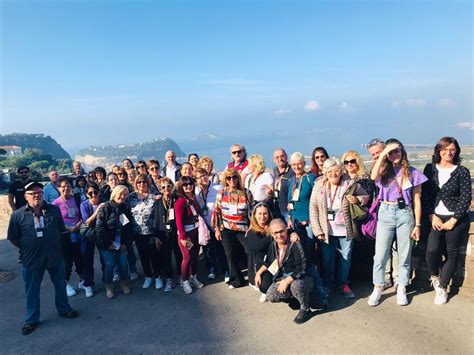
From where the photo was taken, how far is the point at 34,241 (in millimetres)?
3658

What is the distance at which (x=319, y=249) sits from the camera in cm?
419

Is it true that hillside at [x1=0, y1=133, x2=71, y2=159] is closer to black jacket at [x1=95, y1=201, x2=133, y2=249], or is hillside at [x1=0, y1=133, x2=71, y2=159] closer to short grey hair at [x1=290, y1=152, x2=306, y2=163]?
black jacket at [x1=95, y1=201, x2=133, y2=249]

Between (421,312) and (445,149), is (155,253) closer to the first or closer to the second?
(421,312)

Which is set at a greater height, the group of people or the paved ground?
the group of people

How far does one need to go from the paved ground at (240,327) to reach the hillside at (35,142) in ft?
301

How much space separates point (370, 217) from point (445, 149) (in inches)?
44.5

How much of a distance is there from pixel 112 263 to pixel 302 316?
2.75m

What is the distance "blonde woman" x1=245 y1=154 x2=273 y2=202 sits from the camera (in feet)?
14.5

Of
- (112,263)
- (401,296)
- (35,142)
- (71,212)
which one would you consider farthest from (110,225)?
(35,142)

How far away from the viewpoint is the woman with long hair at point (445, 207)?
3352 millimetres

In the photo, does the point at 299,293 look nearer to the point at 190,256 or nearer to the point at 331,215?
the point at 331,215

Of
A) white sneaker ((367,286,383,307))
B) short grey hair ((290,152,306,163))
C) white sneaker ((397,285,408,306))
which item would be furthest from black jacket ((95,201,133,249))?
white sneaker ((397,285,408,306))

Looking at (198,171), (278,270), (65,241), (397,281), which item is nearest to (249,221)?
(278,270)

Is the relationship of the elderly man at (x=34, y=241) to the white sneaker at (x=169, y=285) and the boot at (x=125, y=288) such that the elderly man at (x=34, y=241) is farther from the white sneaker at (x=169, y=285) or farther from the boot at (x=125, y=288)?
the white sneaker at (x=169, y=285)
